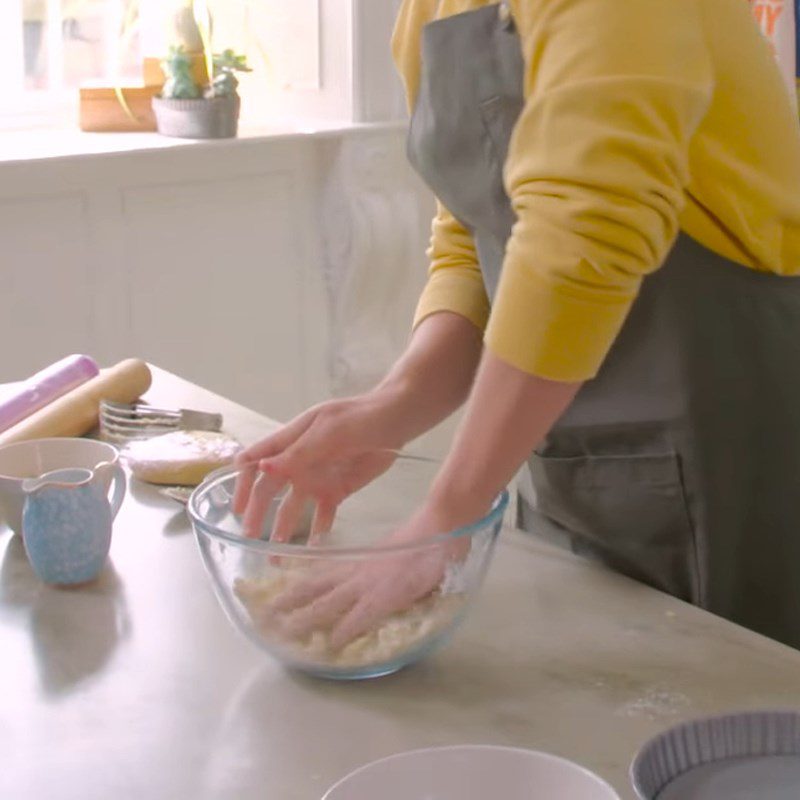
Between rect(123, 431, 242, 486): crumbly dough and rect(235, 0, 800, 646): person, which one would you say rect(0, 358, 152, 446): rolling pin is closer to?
rect(123, 431, 242, 486): crumbly dough

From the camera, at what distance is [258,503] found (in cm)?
111

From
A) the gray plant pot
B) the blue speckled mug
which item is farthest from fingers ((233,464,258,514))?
the gray plant pot

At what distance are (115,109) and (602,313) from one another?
1863 millimetres

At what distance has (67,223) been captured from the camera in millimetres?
2420

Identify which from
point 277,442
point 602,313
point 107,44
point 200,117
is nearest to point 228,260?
point 200,117

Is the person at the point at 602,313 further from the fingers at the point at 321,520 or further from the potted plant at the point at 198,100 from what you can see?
the potted plant at the point at 198,100

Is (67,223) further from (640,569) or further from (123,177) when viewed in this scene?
(640,569)

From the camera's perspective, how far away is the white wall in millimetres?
2410

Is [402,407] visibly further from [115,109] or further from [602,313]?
[115,109]

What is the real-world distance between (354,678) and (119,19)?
203 centimetres

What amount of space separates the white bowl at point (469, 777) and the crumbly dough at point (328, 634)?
16cm

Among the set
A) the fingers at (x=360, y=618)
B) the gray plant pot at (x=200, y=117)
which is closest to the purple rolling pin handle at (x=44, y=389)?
the fingers at (x=360, y=618)

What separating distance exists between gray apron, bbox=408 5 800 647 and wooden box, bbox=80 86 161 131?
1.52m

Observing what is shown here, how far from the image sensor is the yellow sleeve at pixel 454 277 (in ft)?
4.13
